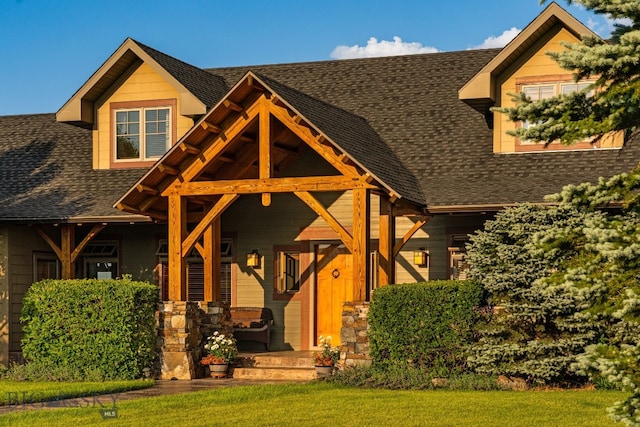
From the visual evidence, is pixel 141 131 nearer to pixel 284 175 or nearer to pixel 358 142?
pixel 284 175

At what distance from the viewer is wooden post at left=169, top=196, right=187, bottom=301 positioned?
18.7 meters

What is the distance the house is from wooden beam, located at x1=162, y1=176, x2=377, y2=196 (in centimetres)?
3

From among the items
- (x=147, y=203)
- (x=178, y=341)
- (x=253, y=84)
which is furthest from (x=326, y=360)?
(x=253, y=84)

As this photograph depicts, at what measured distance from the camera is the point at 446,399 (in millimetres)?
14625

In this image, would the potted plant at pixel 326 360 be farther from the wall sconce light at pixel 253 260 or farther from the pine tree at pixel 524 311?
the wall sconce light at pixel 253 260

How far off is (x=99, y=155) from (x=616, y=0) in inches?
633

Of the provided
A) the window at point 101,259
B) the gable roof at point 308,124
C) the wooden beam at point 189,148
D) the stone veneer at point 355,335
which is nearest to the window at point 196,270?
the window at point 101,259

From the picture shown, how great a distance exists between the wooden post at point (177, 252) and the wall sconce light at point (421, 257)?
4.47m

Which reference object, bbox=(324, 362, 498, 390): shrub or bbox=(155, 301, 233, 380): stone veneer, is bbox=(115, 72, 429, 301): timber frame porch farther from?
bbox=(324, 362, 498, 390): shrub

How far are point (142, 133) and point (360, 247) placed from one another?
6878 mm

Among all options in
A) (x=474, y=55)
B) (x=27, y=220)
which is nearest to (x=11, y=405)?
(x=27, y=220)

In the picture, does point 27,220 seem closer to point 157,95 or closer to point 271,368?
point 157,95

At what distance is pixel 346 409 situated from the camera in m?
13.7

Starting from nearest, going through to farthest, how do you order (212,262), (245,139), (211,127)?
1. (211,127)
2. (245,139)
3. (212,262)
